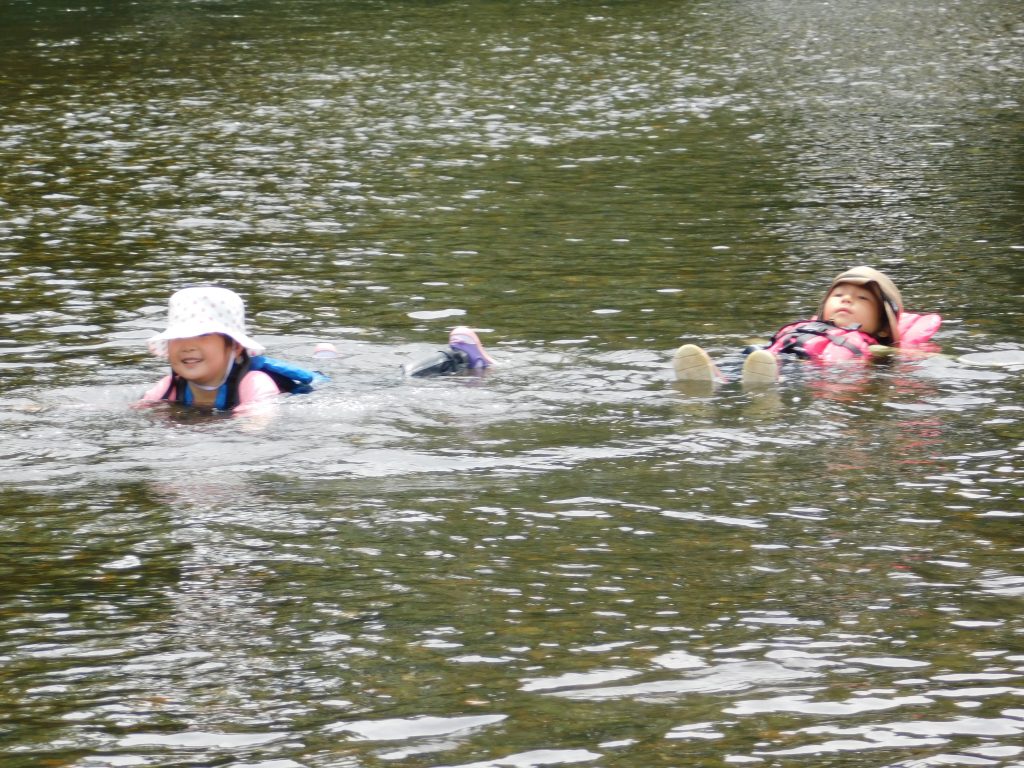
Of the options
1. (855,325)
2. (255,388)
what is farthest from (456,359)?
(855,325)

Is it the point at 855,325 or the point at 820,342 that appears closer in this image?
the point at 820,342

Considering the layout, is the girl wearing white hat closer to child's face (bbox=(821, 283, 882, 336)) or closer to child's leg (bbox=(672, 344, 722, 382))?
child's leg (bbox=(672, 344, 722, 382))

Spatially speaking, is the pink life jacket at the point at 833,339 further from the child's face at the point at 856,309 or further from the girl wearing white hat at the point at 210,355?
the girl wearing white hat at the point at 210,355

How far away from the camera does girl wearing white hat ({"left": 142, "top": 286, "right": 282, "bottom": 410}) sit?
9.87m

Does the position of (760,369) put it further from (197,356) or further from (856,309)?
(197,356)

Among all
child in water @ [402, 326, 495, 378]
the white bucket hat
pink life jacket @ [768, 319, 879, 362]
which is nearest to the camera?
the white bucket hat

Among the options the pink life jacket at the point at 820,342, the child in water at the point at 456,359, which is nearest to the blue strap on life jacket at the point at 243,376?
the child in water at the point at 456,359

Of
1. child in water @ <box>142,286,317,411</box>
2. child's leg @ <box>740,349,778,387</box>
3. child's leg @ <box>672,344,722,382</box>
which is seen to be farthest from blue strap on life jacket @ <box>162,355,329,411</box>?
child's leg @ <box>740,349,778,387</box>

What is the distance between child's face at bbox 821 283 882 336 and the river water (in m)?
0.56

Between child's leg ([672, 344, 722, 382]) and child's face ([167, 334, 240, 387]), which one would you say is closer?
child's face ([167, 334, 240, 387])

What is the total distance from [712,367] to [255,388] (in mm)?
2816

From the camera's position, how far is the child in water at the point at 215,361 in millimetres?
9875

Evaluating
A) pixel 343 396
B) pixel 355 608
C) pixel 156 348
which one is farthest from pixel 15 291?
pixel 355 608

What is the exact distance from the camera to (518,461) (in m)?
8.92
